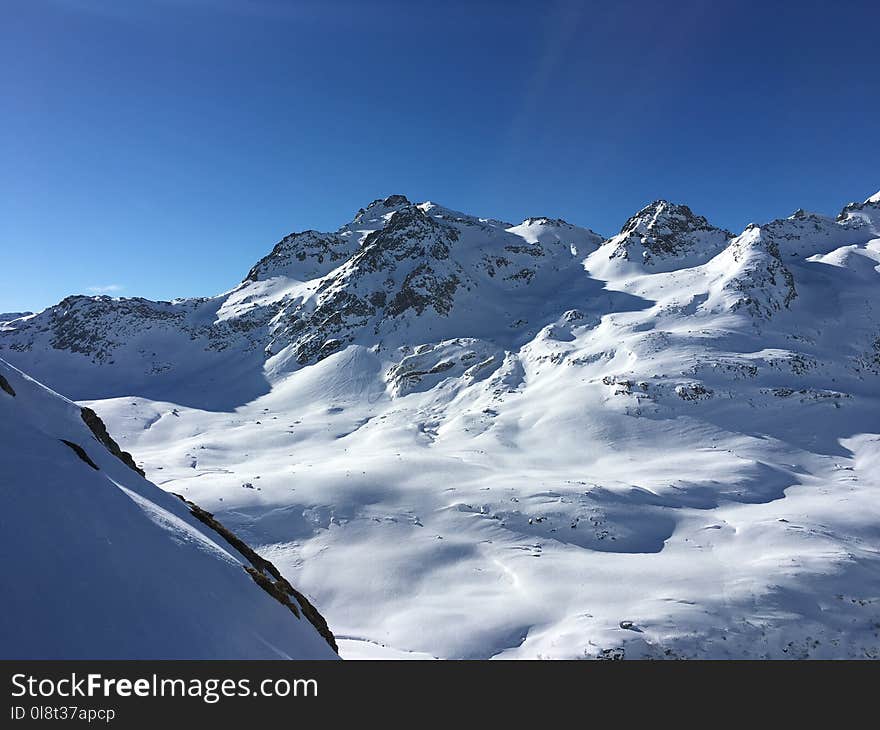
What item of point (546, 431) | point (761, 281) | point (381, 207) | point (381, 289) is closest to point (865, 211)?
point (761, 281)

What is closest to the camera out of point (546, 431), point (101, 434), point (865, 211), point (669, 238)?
point (101, 434)

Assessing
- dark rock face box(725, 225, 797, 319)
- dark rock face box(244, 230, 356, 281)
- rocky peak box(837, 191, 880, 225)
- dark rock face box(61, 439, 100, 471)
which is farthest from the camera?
dark rock face box(244, 230, 356, 281)

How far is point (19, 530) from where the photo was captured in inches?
263

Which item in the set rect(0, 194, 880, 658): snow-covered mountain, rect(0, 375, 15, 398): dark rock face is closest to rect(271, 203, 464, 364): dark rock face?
rect(0, 194, 880, 658): snow-covered mountain

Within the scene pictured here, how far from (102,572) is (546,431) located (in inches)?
1626

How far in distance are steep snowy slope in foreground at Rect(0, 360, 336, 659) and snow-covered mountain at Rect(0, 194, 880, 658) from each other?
34.6 feet

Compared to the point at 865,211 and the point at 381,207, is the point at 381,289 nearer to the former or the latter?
the point at 381,207

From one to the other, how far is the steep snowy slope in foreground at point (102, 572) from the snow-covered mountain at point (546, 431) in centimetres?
1056

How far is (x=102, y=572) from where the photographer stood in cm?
694

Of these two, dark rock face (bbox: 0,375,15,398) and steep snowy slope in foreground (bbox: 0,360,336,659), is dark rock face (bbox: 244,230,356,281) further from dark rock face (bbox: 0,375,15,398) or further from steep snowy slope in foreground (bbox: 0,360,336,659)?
steep snowy slope in foreground (bbox: 0,360,336,659)

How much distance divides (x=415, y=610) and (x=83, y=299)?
135947 mm

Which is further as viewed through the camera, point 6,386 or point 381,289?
point 381,289

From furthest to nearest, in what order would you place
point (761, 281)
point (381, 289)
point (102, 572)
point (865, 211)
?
point (865, 211) → point (381, 289) → point (761, 281) → point (102, 572)

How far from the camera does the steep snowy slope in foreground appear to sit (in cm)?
592
